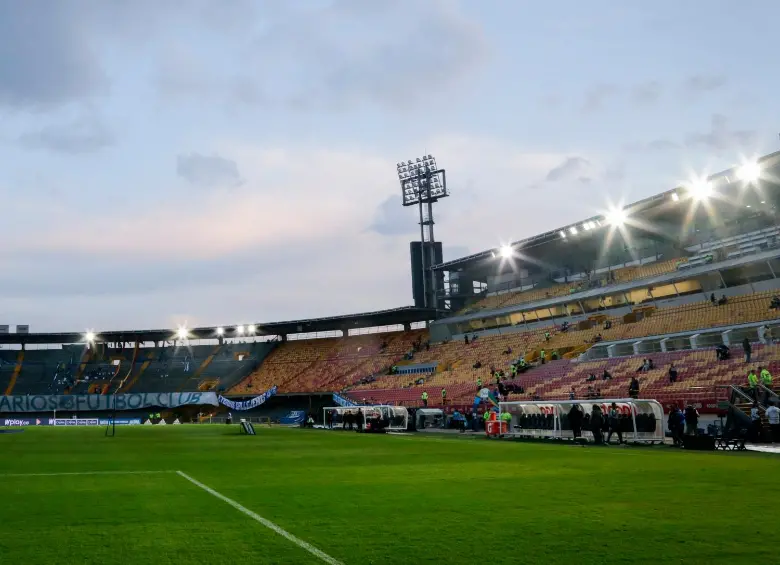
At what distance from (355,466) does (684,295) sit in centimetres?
4676

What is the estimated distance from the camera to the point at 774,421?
28.6 metres

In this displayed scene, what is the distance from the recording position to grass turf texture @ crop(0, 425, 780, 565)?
27.6 ft

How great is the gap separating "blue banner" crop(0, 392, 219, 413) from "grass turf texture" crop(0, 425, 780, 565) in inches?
2616

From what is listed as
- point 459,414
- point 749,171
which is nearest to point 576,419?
point 459,414

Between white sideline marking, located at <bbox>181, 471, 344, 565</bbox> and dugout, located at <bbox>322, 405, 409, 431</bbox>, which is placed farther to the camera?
dugout, located at <bbox>322, 405, 409, 431</bbox>

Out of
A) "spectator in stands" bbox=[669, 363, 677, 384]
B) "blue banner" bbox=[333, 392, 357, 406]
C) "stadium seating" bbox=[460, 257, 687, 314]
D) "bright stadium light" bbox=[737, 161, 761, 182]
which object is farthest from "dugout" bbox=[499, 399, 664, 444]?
"blue banner" bbox=[333, 392, 357, 406]

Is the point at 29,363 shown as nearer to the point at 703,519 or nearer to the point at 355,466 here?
the point at 355,466

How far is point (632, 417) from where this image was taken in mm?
31938

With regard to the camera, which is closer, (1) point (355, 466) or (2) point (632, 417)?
(1) point (355, 466)

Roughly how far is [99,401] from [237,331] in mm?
21966

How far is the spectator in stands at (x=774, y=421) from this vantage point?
93.7 feet

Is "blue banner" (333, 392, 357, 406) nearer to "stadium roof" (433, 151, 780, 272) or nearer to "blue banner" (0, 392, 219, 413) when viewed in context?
"blue banner" (0, 392, 219, 413)

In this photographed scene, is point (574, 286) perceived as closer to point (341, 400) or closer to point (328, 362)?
point (341, 400)

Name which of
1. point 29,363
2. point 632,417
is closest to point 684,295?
point 632,417
